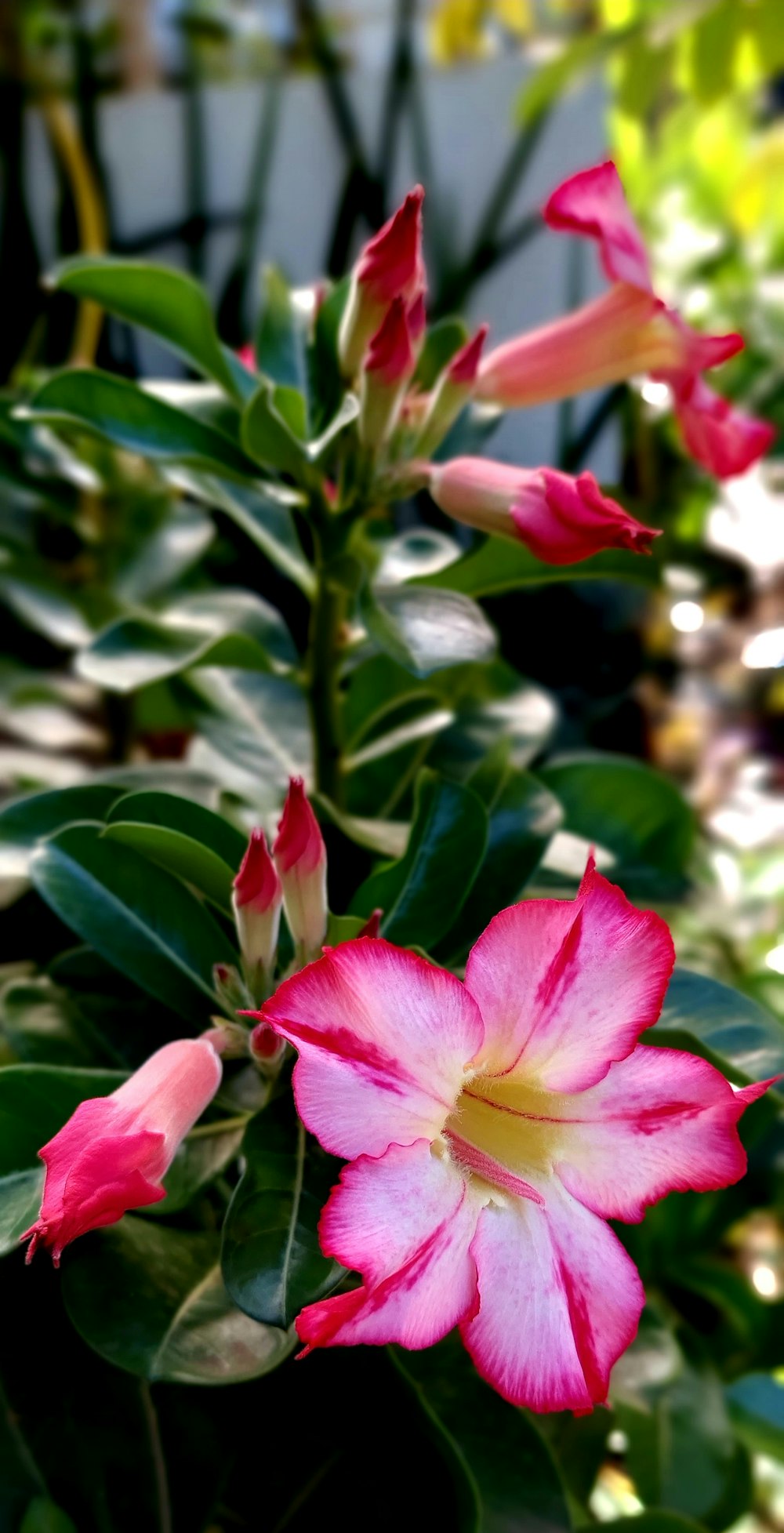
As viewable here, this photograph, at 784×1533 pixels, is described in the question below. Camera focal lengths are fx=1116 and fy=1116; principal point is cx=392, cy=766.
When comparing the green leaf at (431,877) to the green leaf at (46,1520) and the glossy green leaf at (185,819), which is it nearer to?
the glossy green leaf at (185,819)

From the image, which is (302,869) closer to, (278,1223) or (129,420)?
(278,1223)

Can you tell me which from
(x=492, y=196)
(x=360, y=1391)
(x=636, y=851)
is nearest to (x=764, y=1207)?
(x=636, y=851)

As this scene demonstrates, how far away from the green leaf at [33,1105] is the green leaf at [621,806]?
0.37 m

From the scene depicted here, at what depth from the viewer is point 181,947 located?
50cm

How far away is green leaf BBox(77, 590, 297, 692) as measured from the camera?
0.58 m

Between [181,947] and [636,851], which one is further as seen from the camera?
[636,851]

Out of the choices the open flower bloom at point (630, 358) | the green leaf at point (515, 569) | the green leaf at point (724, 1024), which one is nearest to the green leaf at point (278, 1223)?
the green leaf at point (724, 1024)

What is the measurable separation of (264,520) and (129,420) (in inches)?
4.6

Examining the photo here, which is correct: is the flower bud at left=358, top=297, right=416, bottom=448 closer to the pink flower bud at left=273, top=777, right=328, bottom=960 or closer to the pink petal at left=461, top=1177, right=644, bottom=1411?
the pink flower bud at left=273, top=777, right=328, bottom=960

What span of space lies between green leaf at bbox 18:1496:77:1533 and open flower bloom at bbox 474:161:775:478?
0.55 meters

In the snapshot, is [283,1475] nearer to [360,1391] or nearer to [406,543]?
[360,1391]

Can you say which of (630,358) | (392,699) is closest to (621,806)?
(392,699)

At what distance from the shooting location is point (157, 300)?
59 cm

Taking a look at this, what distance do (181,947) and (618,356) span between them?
37 centimetres
